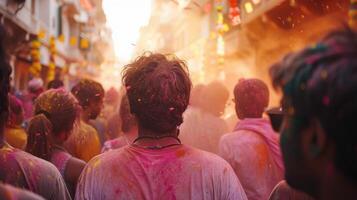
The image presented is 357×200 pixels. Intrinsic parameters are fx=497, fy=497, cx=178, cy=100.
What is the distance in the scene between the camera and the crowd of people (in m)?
1.22

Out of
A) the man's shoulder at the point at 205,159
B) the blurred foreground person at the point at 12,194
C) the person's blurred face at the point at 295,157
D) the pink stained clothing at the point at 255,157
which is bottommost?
the pink stained clothing at the point at 255,157

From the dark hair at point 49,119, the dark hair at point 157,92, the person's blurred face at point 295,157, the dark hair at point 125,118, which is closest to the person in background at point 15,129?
the dark hair at point 49,119

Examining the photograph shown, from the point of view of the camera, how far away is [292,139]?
135cm

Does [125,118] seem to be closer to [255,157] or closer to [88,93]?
[255,157]

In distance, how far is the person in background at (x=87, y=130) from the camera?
12.7ft

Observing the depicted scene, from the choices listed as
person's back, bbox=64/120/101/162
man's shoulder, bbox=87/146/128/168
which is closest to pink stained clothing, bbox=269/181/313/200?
man's shoulder, bbox=87/146/128/168

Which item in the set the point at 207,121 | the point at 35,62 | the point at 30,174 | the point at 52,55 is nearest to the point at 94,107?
the point at 207,121

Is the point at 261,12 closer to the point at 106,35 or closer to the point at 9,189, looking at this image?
the point at 9,189

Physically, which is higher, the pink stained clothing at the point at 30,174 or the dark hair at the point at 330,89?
the dark hair at the point at 330,89

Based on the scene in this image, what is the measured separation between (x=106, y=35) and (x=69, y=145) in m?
76.7

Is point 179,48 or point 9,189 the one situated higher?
point 179,48

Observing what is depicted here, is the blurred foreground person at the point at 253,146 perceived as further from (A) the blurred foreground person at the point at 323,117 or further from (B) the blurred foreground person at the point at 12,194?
(B) the blurred foreground person at the point at 12,194

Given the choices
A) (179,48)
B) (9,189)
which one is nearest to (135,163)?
(9,189)

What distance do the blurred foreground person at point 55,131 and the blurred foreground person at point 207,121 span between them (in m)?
1.57
